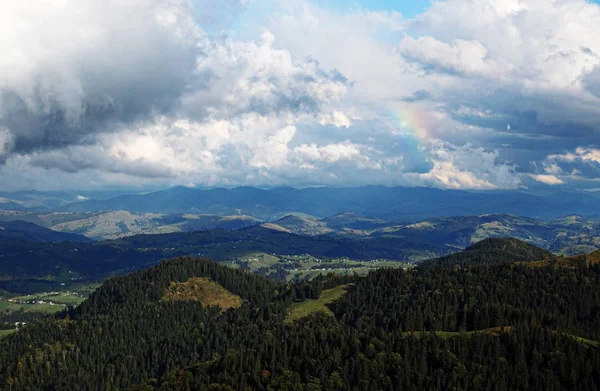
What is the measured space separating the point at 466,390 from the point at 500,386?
12.1m

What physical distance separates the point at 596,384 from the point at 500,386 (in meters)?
34.2

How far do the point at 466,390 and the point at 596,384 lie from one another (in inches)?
1823

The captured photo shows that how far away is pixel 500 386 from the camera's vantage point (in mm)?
199250

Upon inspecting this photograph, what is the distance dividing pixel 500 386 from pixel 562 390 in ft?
72.8

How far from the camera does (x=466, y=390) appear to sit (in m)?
200

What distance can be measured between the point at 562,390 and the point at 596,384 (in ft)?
40.2

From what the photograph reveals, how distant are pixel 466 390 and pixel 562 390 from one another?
34170 mm

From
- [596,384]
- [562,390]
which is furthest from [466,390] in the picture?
[596,384]

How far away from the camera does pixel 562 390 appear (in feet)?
653

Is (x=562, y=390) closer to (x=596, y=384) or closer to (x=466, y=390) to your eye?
(x=596, y=384)

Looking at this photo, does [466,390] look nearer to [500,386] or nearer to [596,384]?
[500,386]

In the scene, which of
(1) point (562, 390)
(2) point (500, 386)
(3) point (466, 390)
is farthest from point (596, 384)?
(3) point (466, 390)

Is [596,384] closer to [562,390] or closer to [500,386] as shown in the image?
[562,390]

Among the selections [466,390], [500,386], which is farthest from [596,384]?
[466,390]
